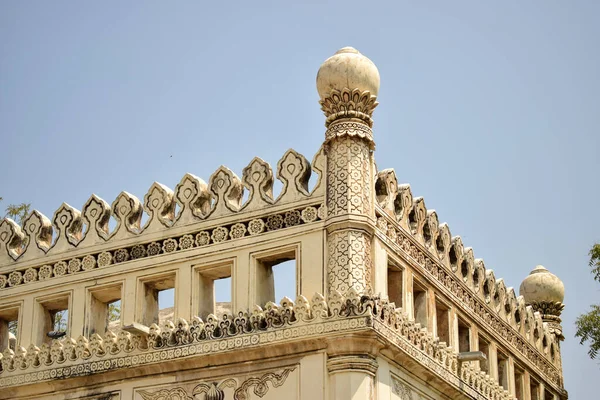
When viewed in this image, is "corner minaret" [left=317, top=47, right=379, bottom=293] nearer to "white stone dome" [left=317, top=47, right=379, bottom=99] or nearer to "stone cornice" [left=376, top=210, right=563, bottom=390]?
"white stone dome" [left=317, top=47, right=379, bottom=99]

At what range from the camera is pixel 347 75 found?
23.2 meters

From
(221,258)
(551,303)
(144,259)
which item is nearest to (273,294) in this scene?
(221,258)

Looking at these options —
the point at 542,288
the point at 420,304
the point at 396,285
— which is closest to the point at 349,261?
the point at 396,285

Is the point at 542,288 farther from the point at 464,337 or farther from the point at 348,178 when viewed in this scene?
the point at 348,178

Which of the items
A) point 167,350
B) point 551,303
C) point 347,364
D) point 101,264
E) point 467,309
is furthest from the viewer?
point 551,303

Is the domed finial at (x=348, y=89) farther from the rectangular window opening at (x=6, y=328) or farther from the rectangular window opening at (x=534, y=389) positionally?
the rectangular window opening at (x=534, y=389)

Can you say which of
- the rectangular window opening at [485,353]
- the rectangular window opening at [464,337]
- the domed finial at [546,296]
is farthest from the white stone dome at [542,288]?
the rectangular window opening at [464,337]

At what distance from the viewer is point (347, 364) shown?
21594mm

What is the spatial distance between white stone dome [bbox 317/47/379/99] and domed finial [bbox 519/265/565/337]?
10523 mm

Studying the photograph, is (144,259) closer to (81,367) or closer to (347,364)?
(81,367)

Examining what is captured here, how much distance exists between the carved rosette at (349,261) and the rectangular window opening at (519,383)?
827cm

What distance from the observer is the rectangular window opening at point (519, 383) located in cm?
2939

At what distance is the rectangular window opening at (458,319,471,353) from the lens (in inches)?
1053

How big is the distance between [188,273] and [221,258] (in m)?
0.71
